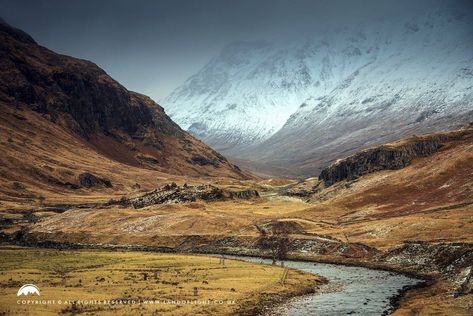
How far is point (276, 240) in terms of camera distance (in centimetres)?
14738

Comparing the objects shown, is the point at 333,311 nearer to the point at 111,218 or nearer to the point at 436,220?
the point at 436,220

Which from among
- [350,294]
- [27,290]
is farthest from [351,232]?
[27,290]

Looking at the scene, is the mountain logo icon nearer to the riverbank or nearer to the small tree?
the riverbank

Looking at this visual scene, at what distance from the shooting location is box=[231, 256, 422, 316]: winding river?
6662 centimetres

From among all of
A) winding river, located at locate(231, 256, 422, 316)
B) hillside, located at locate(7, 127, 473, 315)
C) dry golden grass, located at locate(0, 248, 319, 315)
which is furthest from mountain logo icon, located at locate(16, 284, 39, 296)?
hillside, located at locate(7, 127, 473, 315)

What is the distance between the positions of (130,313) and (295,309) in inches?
884

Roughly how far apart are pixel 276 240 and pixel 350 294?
68167mm

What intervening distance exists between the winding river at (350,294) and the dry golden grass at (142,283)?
15.0 feet

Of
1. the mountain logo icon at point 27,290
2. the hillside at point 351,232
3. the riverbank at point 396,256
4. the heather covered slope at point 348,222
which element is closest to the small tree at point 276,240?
the hillside at point 351,232

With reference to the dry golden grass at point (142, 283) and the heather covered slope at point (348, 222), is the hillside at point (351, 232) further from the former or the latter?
the dry golden grass at point (142, 283)

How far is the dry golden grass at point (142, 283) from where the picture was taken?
6172cm

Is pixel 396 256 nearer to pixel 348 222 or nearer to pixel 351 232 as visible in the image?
pixel 351 232

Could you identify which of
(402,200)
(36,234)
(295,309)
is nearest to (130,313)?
(295,309)

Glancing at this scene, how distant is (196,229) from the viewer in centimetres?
17375
